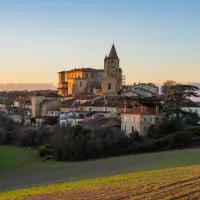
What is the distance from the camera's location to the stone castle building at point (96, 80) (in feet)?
319

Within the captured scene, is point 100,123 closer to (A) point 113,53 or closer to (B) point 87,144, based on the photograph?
(B) point 87,144

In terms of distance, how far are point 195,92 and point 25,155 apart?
76.1ft

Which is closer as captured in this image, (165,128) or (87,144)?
(87,144)

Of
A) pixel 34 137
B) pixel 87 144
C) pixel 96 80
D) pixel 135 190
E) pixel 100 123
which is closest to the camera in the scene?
pixel 135 190

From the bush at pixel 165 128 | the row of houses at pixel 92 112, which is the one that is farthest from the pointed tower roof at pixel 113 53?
the bush at pixel 165 128

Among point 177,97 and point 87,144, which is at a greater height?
point 177,97

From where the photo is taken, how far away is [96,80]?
116m

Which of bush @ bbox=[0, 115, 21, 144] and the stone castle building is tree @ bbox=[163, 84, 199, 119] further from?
the stone castle building

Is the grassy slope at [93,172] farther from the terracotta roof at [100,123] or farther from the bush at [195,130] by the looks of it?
the terracotta roof at [100,123]

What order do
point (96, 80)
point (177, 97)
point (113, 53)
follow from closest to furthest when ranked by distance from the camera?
point (177, 97) < point (113, 53) < point (96, 80)

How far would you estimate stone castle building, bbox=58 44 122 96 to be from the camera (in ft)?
319

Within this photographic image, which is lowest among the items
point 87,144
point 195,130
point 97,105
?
point 87,144

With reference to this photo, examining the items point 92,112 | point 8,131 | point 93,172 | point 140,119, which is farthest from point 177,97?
point 8,131

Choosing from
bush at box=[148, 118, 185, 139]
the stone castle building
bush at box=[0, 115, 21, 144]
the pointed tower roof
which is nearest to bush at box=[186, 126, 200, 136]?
bush at box=[148, 118, 185, 139]
